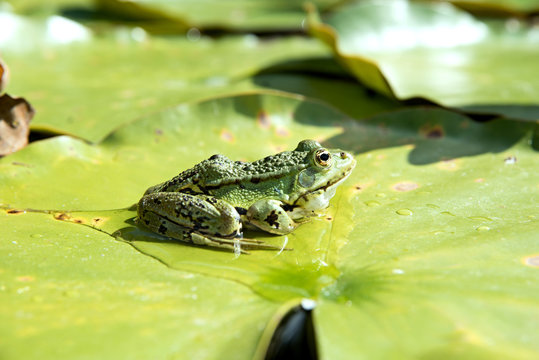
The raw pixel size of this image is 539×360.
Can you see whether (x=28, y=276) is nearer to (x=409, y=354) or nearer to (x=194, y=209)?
(x=194, y=209)

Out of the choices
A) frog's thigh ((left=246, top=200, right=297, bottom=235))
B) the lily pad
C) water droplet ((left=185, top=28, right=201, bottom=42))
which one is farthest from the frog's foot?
water droplet ((left=185, top=28, right=201, bottom=42))

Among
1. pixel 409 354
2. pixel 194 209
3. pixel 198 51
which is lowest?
pixel 409 354

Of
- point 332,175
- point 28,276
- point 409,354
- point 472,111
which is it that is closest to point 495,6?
point 472,111

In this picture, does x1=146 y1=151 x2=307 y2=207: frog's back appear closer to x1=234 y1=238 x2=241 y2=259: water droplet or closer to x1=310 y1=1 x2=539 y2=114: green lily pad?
x1=234 y1=238 x2=241 y2=259: water droplet

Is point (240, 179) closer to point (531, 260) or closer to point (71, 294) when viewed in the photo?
point (71, 294)

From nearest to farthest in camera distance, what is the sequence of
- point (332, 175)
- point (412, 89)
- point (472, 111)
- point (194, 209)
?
point (194, 209)
point (332, 175)
point (472, 111)
point (412, 89)

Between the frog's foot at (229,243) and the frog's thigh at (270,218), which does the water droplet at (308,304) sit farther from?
the frog's thigh at (270,218)
